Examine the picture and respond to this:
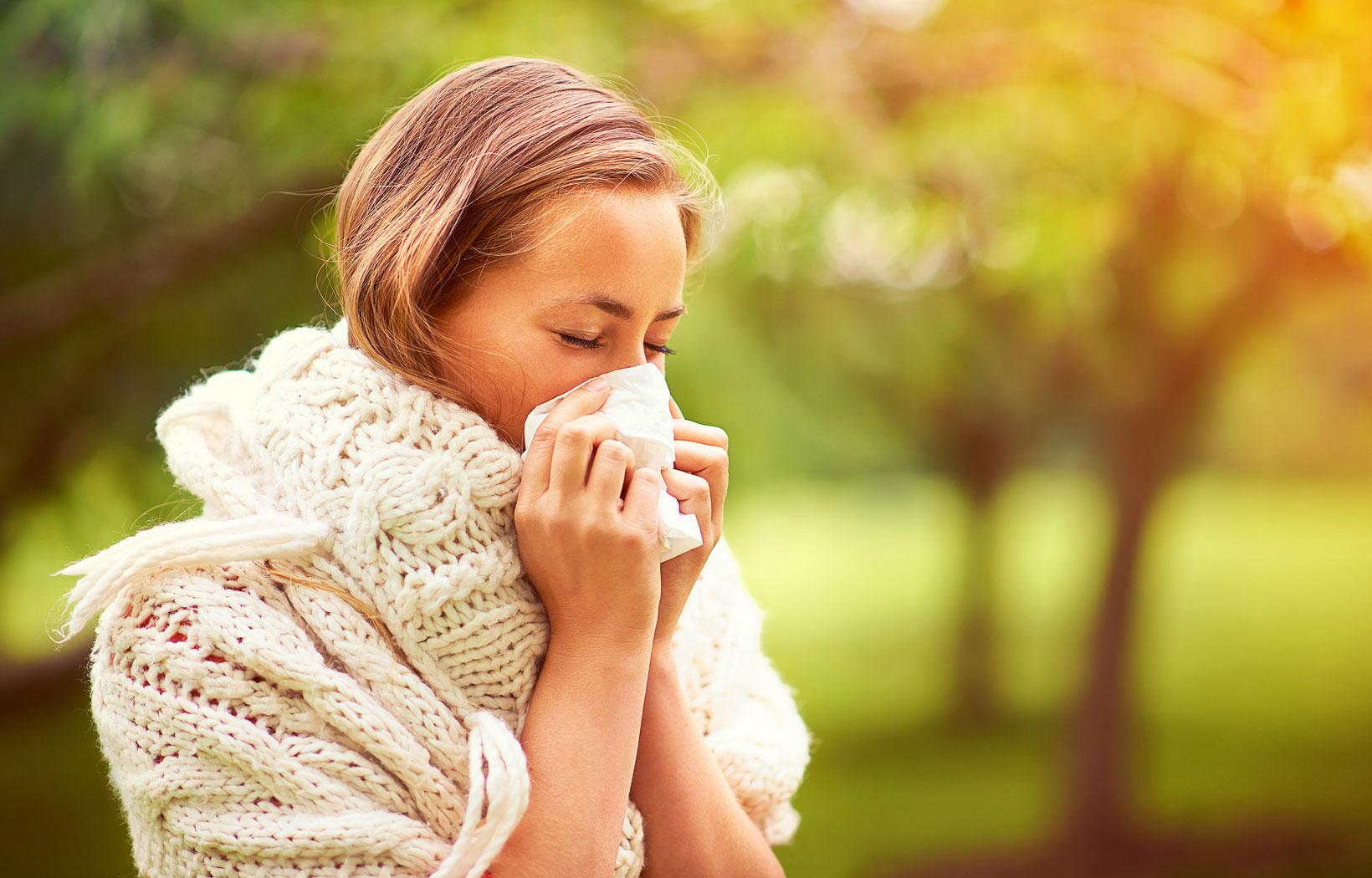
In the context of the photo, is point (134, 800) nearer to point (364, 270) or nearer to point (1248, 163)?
point (364, 270)

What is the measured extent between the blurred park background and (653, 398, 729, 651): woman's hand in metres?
0.82

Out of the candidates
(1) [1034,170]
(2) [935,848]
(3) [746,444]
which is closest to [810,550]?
(2) [935,848]

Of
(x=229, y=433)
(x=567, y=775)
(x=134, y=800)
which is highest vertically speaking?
(x=229, y=433)

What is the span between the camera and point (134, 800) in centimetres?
159

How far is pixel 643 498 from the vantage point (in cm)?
167

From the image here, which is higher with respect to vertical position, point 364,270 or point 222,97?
point 222,97

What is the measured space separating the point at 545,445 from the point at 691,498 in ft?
0.82

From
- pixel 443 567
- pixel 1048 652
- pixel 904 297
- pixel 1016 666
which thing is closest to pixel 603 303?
pixel 443 567

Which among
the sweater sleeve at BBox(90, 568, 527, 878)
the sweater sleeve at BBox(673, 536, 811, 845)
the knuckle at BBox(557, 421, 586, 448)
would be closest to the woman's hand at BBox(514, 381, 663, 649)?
the knuckle at BBox(557, 421, 586, 448)

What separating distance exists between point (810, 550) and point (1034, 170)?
16422mm

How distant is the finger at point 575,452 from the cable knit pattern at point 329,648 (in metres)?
0.08

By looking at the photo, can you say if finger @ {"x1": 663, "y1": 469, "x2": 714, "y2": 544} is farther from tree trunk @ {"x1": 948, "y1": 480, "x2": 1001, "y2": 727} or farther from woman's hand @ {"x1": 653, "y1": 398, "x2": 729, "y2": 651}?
tree trunk @ {"x1": 948, "y1": 480, "x2": 1001, "y2": 727}

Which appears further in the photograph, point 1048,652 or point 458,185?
point 1048,652

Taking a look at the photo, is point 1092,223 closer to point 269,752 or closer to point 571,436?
point 571,436
